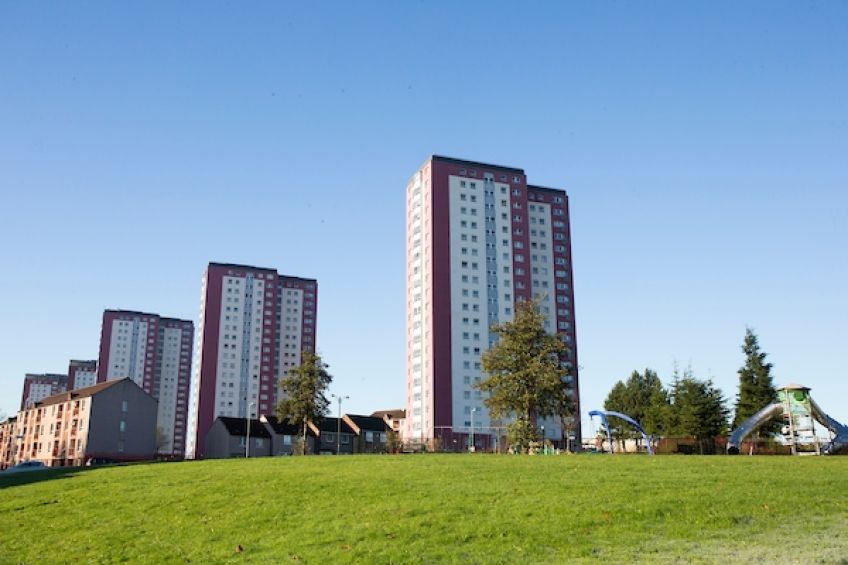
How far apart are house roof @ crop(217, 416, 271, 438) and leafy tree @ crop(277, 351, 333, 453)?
4933 cm

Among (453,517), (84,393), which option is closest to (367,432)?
(84,393)

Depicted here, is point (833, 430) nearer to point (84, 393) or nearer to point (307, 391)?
point (307, 391)

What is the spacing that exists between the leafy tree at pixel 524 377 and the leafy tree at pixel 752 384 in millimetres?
28652

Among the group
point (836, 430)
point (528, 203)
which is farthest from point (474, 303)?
point (836, 430)

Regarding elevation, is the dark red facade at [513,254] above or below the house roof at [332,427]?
above

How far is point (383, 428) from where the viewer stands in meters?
149

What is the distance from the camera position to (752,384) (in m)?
86.1

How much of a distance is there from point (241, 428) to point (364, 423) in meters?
24.4

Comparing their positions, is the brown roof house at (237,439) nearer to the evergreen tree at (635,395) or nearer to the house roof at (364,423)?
the house roof at (364,423)

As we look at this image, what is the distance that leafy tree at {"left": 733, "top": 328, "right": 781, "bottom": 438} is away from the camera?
84800mm

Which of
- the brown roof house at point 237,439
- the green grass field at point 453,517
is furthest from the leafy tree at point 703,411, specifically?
the brown roof house at point 237,439

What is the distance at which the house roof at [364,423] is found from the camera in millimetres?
143800

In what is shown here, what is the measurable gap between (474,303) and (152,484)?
10299 centimetres

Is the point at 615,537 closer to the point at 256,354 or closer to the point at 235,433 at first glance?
the point at 235,433
